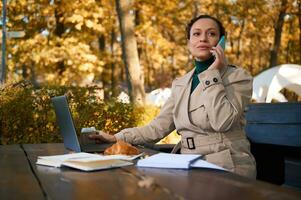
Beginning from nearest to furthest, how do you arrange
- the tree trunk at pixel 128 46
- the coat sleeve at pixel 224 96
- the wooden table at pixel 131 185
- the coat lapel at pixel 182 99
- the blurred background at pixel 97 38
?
1. the wooden table at pixel 131 185
2. the coat sleeve at pixel 224 96
3. the coat lapel at pixel 182 99
4. the blurred background at pixel 97 38
5. the tree trunk at pixel 128 46

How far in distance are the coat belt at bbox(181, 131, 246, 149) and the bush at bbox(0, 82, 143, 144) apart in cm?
331

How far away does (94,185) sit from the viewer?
1.76 m

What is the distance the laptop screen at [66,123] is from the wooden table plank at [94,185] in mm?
509

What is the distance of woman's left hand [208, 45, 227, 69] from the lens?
117 inches

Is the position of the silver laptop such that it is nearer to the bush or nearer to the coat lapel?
the coat lapel

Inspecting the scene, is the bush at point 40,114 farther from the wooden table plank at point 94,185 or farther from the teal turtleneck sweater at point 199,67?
the wooden table plank at point 94,185

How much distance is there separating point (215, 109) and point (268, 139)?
0.97 m

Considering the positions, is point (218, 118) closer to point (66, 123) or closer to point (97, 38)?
point (66, 123)

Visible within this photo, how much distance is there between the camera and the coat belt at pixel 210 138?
9.65 feet

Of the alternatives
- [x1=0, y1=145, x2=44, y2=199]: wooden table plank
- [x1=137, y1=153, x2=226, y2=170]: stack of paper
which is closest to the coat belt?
[x1=137, y1=153, x2=226, y2=170]: stack of paper

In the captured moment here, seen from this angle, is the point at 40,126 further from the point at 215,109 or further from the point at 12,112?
the point at 215,109

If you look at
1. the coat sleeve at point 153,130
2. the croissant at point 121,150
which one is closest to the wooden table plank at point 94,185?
the croissant at point 121,150

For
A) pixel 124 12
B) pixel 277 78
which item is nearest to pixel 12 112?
pixel 124 12

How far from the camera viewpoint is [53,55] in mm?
14125
